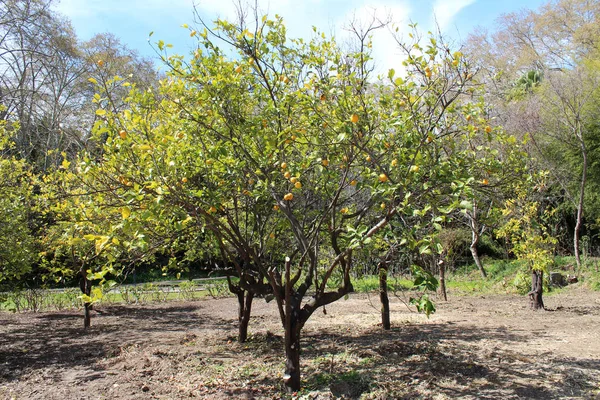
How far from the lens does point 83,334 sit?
279 inches

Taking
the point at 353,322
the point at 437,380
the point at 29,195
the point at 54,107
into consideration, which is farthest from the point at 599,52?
the point at 54,107

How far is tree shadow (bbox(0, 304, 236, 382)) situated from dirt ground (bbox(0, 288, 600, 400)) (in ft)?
0.06

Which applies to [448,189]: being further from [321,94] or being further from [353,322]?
[353,322]

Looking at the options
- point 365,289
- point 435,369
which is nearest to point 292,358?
point 435,369

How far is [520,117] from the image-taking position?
51.1 ft

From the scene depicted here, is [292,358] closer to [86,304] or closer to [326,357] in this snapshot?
[326,357]

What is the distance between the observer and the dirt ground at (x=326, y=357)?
3.89 meters

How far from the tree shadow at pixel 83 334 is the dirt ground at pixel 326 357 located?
0.06ft

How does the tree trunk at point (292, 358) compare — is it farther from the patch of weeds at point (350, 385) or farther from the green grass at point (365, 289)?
the green grass at point (365, 289)

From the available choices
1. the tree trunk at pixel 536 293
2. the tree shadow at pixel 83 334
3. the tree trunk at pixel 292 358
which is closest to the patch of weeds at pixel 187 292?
the tree shadow at pixel 83 334

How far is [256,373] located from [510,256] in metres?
16.2

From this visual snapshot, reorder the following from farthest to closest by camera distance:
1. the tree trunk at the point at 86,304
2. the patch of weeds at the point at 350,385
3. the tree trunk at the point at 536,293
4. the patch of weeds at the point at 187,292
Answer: the patch of weeds at the point at 187,292 → the tree trunk at the point at 536,293 → the tree trunk at the point at 86,304 → the patch of weeds at the point at 350,385

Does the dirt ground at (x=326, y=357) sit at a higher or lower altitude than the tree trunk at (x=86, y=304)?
lower

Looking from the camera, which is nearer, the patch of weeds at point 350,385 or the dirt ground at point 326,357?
the patch of weeds at point 350,385
